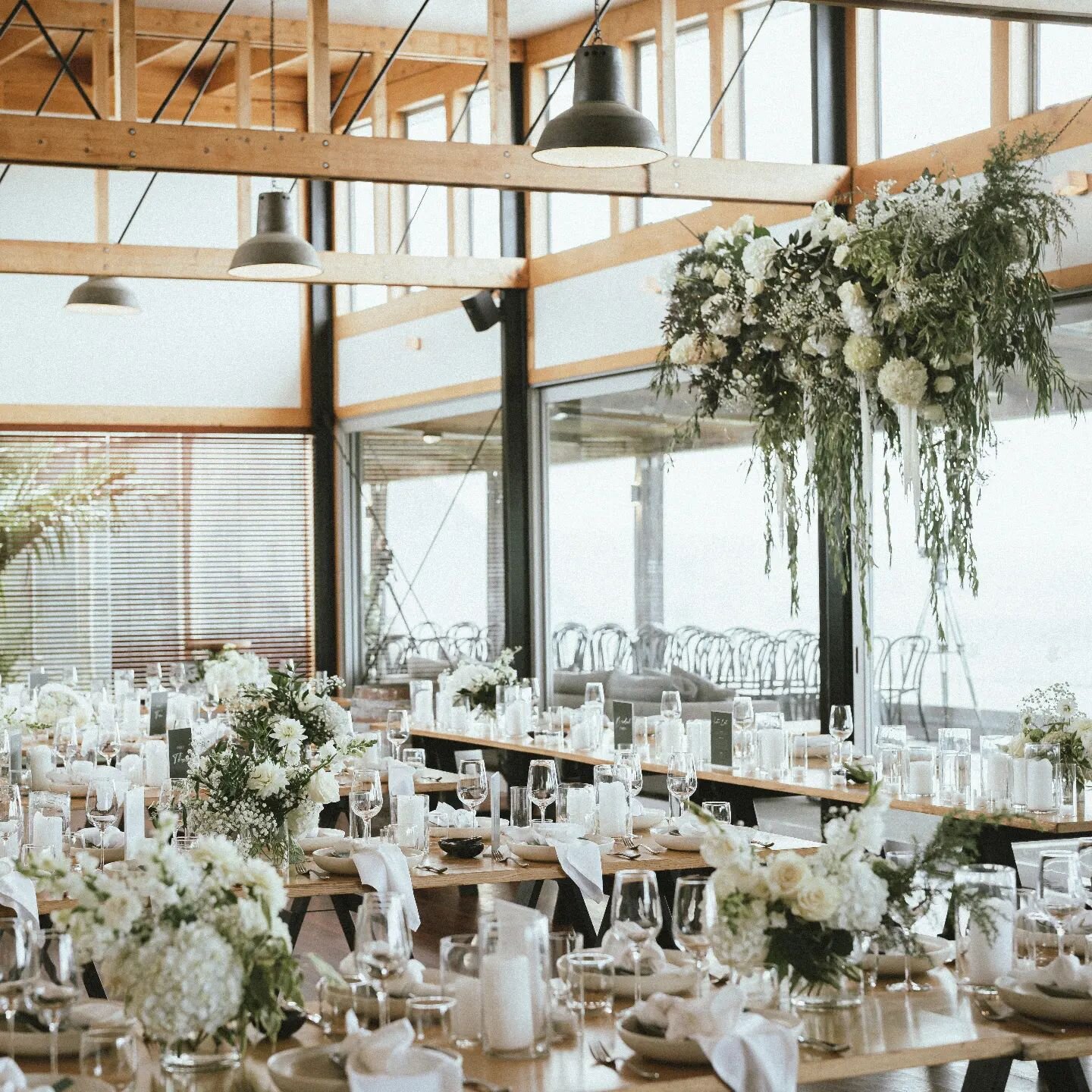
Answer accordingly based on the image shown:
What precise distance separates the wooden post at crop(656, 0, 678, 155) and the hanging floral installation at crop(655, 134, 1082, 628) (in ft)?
3.74

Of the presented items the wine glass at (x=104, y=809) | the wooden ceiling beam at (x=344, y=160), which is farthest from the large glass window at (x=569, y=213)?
the wine glass at (x=104, y=809)

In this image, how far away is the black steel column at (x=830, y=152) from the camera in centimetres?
809

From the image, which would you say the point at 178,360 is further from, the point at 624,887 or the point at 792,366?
the point at 624,887

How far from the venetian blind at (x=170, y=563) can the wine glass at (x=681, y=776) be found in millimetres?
8148

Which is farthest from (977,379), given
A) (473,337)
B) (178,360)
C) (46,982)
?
(178,360)

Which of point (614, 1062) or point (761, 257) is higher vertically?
point (761, 257)

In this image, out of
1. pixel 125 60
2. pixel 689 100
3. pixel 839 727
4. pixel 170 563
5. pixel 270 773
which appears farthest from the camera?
pixel 170 563

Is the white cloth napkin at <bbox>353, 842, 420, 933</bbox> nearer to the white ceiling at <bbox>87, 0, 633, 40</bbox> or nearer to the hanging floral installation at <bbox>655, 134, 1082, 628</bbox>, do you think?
the hanging floral installation at <bbox>655, 134, 1082, 628</bbox>

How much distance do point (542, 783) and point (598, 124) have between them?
6.85 feet

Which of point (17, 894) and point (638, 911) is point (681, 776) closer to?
point (17, 894)

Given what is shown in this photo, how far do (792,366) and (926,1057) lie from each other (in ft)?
12.3

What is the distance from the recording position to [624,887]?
2930mm

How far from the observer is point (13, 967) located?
2.61 meters

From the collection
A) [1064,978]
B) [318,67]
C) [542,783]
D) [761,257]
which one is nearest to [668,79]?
[318,67]
